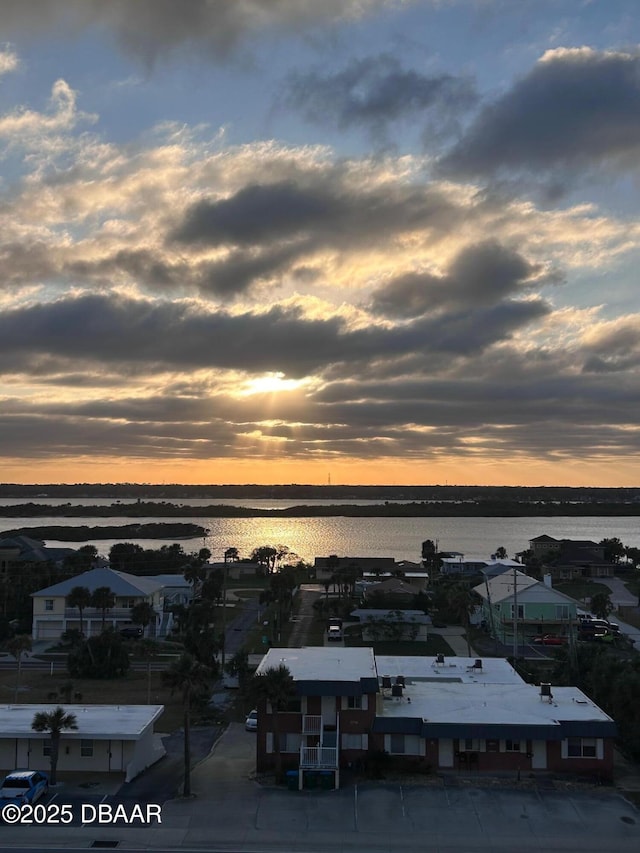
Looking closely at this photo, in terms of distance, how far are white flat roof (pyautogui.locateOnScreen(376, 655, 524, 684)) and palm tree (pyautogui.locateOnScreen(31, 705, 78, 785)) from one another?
18697 millimetres

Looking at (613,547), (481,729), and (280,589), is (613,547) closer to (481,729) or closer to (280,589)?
(280,589)

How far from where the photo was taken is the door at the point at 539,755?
36.6 m

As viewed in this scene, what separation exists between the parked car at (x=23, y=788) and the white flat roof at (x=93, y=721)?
2569mm

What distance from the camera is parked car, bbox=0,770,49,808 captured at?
3167cm

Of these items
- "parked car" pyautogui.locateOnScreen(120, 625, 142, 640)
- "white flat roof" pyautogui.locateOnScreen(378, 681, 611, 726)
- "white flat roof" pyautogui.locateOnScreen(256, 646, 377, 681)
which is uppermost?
"white flat roof" pyautogui.locateOnScreen(256, 646, 377, 681)

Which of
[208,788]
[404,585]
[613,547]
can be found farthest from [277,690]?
[613,547]

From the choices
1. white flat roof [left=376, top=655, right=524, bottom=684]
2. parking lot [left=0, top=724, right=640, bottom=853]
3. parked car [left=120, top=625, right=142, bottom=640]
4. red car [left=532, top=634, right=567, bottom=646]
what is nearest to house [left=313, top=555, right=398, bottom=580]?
red car [left=532, top=634, right=567, bottom=646]

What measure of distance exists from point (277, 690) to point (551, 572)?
107120mm

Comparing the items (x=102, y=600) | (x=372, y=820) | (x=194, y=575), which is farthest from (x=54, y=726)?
(x=194, y=575)

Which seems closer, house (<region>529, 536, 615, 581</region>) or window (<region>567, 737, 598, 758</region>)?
window (<region>567, 737, 598, 758</region>)

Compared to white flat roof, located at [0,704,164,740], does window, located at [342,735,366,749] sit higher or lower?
lower

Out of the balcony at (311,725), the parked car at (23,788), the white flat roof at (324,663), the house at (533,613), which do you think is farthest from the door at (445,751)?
the house at (533,613)

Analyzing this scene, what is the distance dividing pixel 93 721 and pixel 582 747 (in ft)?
78.1

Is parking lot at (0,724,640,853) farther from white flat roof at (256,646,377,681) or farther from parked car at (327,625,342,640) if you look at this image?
parked car at (327,625,342,640)
